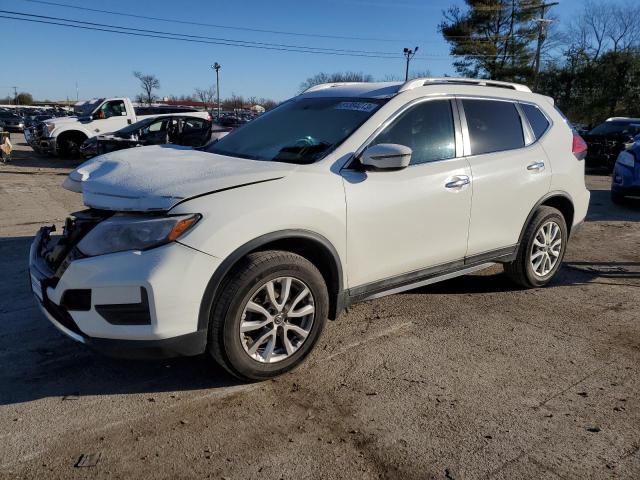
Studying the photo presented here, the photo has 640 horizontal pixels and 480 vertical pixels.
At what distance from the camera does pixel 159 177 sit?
3.02 m

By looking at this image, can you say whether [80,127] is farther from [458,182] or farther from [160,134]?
[458,182]

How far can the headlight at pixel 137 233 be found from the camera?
2.66 m

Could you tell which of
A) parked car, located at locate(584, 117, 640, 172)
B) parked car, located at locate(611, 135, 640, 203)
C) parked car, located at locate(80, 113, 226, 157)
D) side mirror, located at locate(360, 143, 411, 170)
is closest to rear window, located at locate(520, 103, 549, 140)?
side mirror, located at locate(360, 143, 411, 170)

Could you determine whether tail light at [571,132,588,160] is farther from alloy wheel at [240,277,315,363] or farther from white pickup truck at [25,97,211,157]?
white pickup truck at [25,97,211,157]

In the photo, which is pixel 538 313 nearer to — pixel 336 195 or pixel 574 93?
pixel 336 195

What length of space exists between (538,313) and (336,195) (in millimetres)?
2230

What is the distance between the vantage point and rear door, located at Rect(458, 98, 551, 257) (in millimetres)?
4016

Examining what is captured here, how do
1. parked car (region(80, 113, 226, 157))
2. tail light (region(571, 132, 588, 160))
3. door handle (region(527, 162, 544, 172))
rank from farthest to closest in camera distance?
parked car (region(80, 113, 226, 157)) → tail light (region(571, 132, 588, 160)) → door handle (region(527, 162, 544, 172))

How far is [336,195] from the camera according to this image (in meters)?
3.18

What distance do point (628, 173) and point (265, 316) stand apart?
854 cm

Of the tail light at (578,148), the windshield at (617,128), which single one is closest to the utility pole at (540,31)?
the windshield at (617,128)

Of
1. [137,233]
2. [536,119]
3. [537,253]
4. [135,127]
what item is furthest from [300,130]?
[135,127]

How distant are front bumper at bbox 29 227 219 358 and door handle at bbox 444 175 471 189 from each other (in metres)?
1.87

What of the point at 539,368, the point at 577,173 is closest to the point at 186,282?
the point at 539,368
